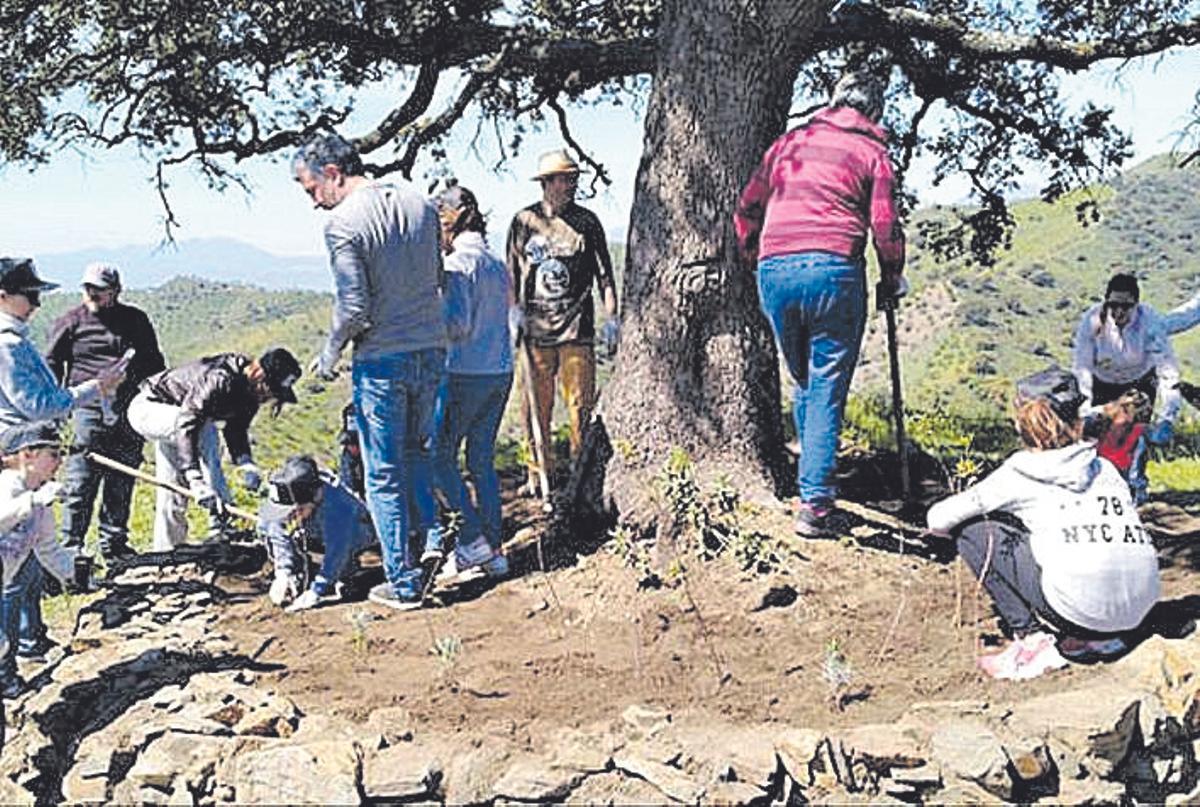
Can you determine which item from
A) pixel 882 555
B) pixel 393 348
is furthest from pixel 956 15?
pixel 393 348

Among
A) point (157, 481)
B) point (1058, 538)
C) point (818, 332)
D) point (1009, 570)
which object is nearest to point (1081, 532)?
point (1058, 538)

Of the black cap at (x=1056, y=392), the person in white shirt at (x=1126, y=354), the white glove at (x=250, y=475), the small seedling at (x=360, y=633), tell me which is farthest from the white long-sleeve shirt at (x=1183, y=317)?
the white glove at (x=250, y=475)

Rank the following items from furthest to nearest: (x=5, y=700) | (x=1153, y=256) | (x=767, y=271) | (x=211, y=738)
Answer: (x=1153, y=256), (x=767, y=271), (x=5, y=700), (x=211, y=738)

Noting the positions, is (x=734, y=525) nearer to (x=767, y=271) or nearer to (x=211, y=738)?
(x=767, y=271)

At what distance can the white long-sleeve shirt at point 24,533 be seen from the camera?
5465mm

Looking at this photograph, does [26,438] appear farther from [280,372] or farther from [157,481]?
[157,481]

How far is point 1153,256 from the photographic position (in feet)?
210

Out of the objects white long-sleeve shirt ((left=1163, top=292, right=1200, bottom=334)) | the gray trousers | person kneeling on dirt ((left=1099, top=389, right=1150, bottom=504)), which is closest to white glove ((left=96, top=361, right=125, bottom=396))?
the gray trousers

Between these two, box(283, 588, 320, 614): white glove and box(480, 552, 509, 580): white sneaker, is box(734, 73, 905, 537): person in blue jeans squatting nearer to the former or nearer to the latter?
box(480, 552, 509, 580): white sneaker

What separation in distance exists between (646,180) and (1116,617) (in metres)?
3.22

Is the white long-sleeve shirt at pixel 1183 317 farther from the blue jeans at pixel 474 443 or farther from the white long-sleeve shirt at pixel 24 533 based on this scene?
the white long-sleeve shirt at pixel 24 533

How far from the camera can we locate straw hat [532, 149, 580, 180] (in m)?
7.36

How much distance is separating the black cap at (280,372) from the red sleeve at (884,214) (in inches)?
112

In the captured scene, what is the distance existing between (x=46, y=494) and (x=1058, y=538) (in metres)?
3.98
